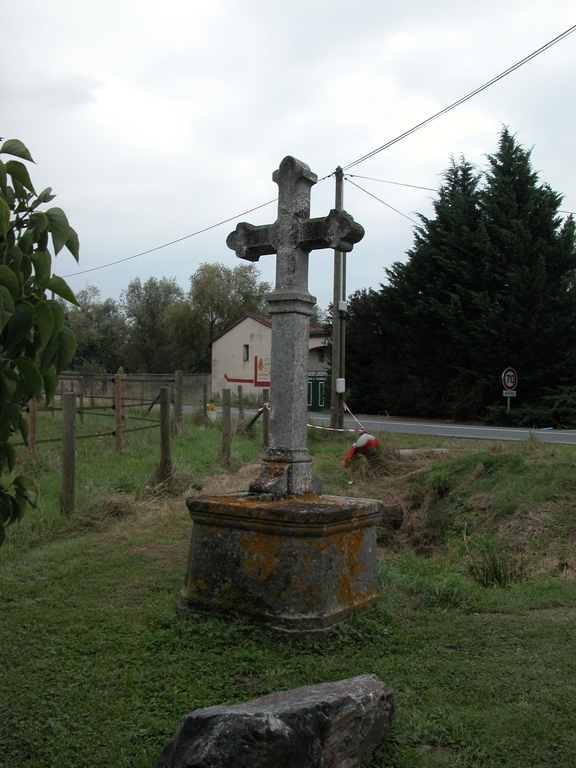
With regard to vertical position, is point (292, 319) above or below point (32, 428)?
above

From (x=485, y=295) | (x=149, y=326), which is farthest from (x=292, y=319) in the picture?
(x=149, y=326)

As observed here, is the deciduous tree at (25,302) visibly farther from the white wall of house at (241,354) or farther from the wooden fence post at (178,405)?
the white wall of house at (241,354)

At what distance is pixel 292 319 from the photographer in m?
4.88

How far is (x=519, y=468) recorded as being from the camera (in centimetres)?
914

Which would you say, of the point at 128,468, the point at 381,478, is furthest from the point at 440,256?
the point at 128,468

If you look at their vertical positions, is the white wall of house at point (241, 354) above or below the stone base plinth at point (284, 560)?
above

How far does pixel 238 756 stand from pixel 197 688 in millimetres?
1175

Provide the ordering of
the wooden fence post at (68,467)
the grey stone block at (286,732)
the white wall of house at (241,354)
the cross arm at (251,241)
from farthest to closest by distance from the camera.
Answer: the white wall of house at (241,354), the wooden fence post at (68,467), the cross arm at (251,241), the grey stone block at (286,732)

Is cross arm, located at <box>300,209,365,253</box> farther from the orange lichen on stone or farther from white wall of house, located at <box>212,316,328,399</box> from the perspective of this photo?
white wall of house, located at <box>212,316,328,399</box>

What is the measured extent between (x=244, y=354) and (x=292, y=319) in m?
35.8

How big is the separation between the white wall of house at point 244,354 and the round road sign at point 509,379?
55.5ft

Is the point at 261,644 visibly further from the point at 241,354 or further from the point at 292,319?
the point at 241,354

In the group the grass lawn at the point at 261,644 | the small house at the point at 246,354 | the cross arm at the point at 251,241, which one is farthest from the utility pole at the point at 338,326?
the small house at the point at 246,354

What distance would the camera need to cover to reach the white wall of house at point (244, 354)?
3944cm
